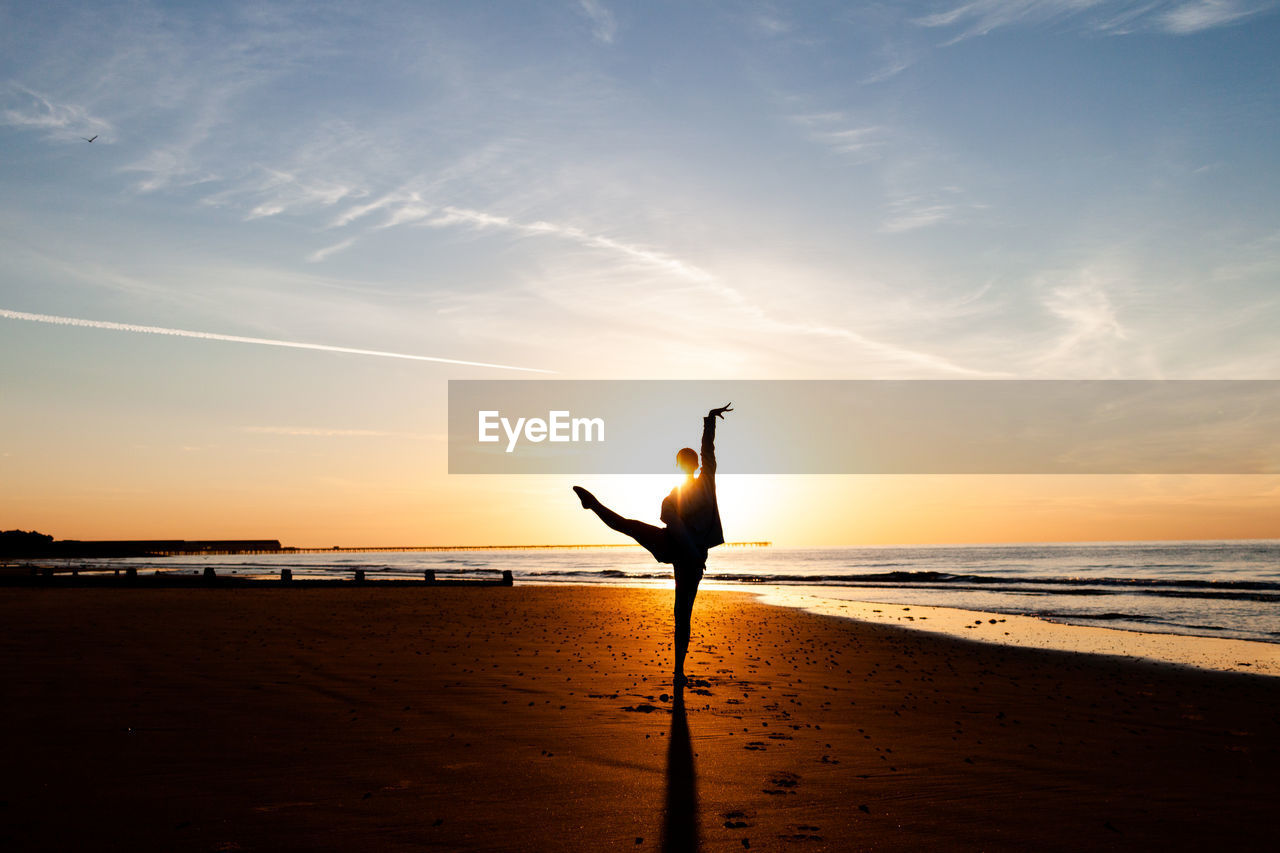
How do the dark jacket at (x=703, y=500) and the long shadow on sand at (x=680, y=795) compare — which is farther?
the dark jacket at (x=703, y=500)

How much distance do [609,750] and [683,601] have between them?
8.16ft

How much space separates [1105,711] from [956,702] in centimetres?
210

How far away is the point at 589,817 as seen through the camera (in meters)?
6.57

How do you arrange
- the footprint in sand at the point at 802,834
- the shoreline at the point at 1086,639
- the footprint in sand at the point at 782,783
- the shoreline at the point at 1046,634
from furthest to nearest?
the shoreline at the point at 1046,634 < the shoreline at the point at 1086,639 < the footprint in sand at the point at 782,783 < the footprint in sand at the point at 802,834

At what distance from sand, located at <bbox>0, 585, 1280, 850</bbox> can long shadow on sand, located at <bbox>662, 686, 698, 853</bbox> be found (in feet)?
0.12

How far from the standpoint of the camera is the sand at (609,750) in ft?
20.6

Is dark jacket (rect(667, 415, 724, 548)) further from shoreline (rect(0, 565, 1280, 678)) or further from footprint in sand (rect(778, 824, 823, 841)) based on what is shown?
shoreline (rect(0, 565, 1280, 678))

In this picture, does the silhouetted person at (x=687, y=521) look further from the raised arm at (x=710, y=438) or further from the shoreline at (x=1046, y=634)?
the shoreline at (x=1046, y=634)

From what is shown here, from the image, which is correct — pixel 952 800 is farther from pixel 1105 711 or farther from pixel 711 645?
pixel 711 645

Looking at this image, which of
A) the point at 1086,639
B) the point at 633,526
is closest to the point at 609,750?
the point at 633,526

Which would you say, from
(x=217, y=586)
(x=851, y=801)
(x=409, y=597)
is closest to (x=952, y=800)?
(x=851, y=801)

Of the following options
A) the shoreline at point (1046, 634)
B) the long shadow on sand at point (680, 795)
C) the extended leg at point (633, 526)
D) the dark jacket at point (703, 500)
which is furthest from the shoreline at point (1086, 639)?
the long shadow on sand at point (680, 795)

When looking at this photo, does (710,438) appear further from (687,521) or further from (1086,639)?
(1086,639)

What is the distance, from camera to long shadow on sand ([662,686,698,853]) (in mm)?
5969
